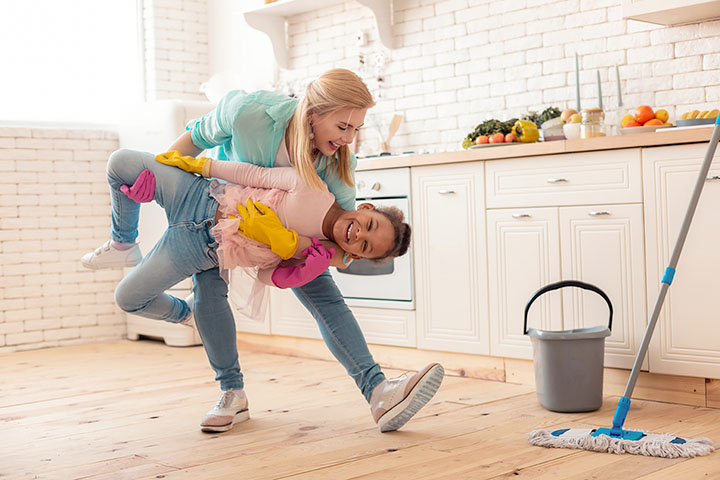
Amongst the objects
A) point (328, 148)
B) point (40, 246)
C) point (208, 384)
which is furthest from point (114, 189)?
point (40, 246)

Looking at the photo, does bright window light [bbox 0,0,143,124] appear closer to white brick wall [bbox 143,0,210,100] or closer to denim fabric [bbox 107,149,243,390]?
white brick wall [bbox 143,0,210,100]

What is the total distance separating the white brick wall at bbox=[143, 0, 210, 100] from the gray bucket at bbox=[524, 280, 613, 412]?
3.47 meters

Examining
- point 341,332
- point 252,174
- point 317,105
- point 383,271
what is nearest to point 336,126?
point 317,105

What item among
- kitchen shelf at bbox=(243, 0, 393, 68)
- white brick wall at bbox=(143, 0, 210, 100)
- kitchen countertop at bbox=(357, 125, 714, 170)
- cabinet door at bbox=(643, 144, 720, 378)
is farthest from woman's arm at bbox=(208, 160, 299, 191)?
white brick wall at bbox=(143, 0, 210, 100)

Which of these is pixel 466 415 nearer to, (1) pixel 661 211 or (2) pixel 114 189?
(1) pixel 661 211

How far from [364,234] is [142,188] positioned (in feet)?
2.24

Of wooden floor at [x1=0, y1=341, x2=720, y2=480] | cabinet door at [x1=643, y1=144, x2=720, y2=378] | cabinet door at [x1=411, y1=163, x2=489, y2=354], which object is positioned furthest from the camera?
cabinet door at [x1=411, y1=163, x2=489, y2=354]

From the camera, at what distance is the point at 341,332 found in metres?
2.73

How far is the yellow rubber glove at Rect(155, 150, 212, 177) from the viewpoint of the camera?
2.56m

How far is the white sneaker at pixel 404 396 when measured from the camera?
8.52ft

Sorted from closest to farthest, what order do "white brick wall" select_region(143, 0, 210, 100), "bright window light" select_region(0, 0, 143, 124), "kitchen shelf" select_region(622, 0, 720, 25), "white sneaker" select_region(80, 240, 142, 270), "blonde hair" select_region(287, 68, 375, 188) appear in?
"blonde hair" select_region(287, 68, 375, 188) → "white sneaker" select_region(80, 240, 142, 270) → "kitchen shelf" select_region(622, 0, 720, 25) → "bright window light" select_region(0, 0, 143, 124) → "white brick wall" select_region(143, 0, 210, 100)

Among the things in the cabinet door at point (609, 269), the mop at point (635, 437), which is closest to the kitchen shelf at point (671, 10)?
the cabinet door at point (609, 269)

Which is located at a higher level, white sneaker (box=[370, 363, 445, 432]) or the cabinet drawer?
the cabinet drawer

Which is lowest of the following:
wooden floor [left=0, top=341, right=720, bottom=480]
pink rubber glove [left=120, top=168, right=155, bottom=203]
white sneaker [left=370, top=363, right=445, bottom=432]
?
wooden floor [left=0, top=341, right=720, bottom=480]
